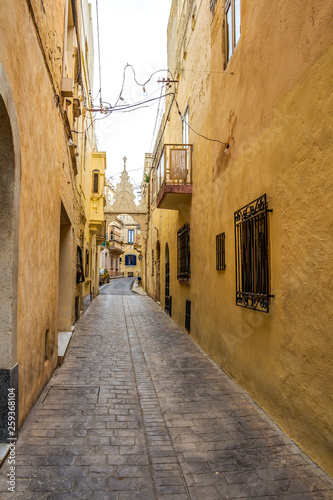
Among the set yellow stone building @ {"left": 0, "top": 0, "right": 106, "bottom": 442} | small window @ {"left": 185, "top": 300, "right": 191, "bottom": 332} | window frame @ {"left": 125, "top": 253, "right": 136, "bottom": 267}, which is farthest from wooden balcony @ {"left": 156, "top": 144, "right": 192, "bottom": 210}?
window frame @ {"left": 125, "top": 253, "right": 136, "bottom": 267}

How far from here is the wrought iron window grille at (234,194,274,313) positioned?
4461mm

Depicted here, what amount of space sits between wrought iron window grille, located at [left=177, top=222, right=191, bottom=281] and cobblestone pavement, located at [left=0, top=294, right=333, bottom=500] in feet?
12.4

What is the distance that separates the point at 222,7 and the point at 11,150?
5638 millimetres


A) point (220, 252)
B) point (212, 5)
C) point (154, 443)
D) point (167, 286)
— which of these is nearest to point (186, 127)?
point (212, 5)

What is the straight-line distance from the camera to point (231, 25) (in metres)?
6.33

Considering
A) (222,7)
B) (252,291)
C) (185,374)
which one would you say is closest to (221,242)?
(252,291)

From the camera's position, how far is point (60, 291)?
8.60 meters

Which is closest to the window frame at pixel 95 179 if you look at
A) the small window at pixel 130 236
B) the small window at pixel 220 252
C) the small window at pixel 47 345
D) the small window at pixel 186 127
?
the small window at pixel 186 127

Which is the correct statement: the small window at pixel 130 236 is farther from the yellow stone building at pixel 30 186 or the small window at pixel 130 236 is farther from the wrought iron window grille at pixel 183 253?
the yellow stone building at pixel 30 186

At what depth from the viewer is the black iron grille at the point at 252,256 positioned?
448 cm

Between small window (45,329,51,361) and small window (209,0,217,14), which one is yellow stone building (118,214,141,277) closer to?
small window (209,0,217,14)

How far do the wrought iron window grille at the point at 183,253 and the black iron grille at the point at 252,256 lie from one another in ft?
13.2

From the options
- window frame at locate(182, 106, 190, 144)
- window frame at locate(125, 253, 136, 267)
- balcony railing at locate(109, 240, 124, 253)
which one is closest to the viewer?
window frame at locate(182, 106, 190, 144)

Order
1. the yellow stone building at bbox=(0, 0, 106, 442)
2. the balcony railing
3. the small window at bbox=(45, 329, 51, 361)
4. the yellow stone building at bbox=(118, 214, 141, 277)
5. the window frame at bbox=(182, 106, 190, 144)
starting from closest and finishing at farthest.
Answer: the yellow stone building at bbox=(0, 0, 106, 442)
the small window at bbox=(45, 329, 51, 361)
the window frame at bbox=(182, 106, 190, 144)
the balcony railing
the yellow stone building at bbox=(118, 214, 141, 277)
